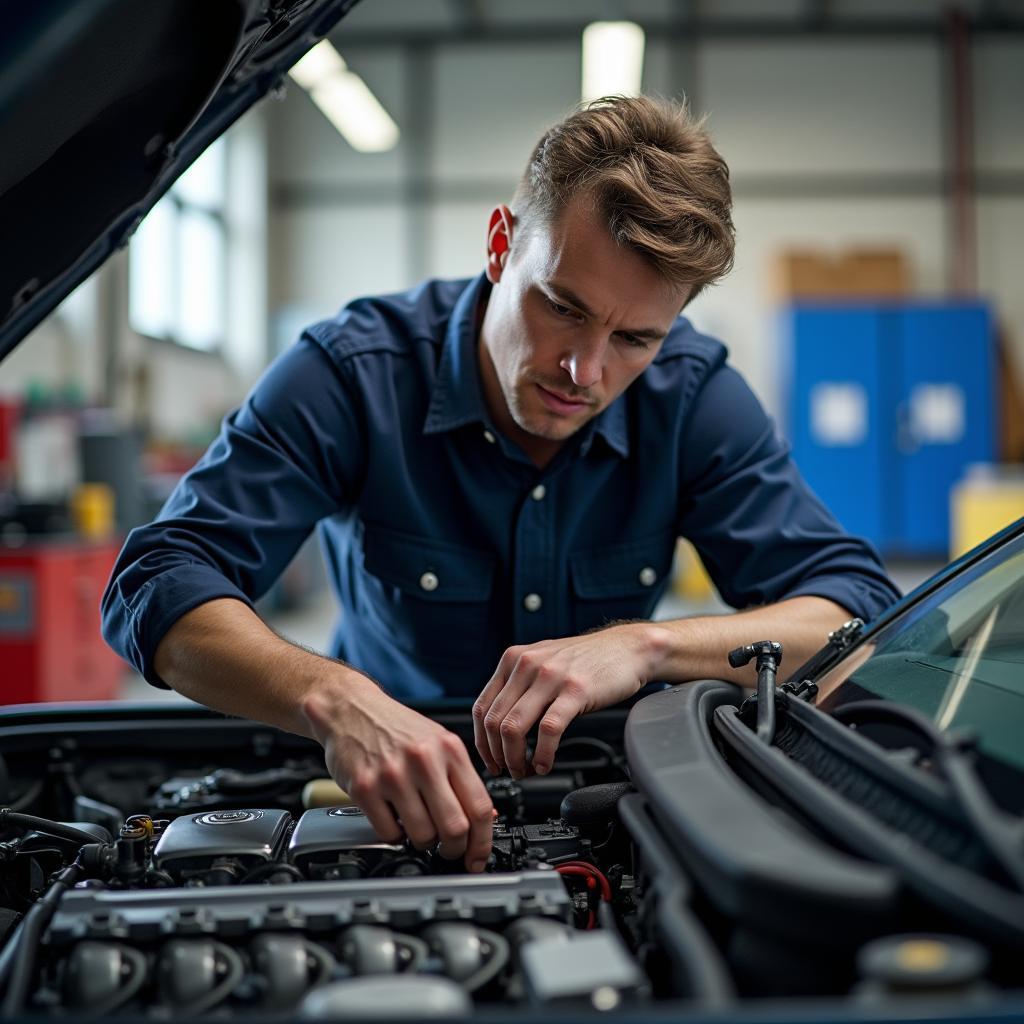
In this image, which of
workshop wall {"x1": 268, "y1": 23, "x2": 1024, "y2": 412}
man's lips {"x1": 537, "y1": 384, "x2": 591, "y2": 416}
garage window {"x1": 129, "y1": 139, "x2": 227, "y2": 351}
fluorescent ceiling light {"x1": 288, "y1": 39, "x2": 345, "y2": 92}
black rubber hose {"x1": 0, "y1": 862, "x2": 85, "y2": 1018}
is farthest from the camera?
workshop wall {"x1": 268, "y1": 23, "x2": 1024, "y2": 412}

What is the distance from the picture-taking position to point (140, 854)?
40.9 inches

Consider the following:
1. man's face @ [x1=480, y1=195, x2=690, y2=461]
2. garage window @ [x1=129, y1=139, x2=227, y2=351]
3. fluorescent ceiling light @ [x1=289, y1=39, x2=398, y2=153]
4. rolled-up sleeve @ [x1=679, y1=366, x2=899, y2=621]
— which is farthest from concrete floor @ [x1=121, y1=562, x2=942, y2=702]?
man's face @ [x1=480, y1=195, x2=690, y2=461]

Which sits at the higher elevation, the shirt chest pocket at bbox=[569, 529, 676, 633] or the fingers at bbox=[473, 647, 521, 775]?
the shirt chest pocket at bbox=[569, 529, 676, 633]

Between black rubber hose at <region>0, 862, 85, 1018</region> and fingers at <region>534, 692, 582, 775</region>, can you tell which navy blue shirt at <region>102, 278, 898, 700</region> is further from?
black rubber hose at <region>0, 862, 85, 1018</region>

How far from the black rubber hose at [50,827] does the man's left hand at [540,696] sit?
0.42m

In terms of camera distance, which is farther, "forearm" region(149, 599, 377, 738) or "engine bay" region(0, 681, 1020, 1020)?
"forearm" region(149, 599, 377, 738)

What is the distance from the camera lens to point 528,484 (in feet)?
5.69

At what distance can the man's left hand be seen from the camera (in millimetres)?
1139

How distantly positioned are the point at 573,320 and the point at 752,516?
1.51 feet

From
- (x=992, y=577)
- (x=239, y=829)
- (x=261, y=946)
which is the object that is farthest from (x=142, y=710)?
(x=992, y=577)

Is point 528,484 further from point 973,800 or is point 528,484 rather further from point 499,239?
point 973,800

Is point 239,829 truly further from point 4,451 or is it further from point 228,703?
point 4,451

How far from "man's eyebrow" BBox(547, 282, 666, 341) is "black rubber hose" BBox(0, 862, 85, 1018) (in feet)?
2.92

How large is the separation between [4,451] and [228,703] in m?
4.49
